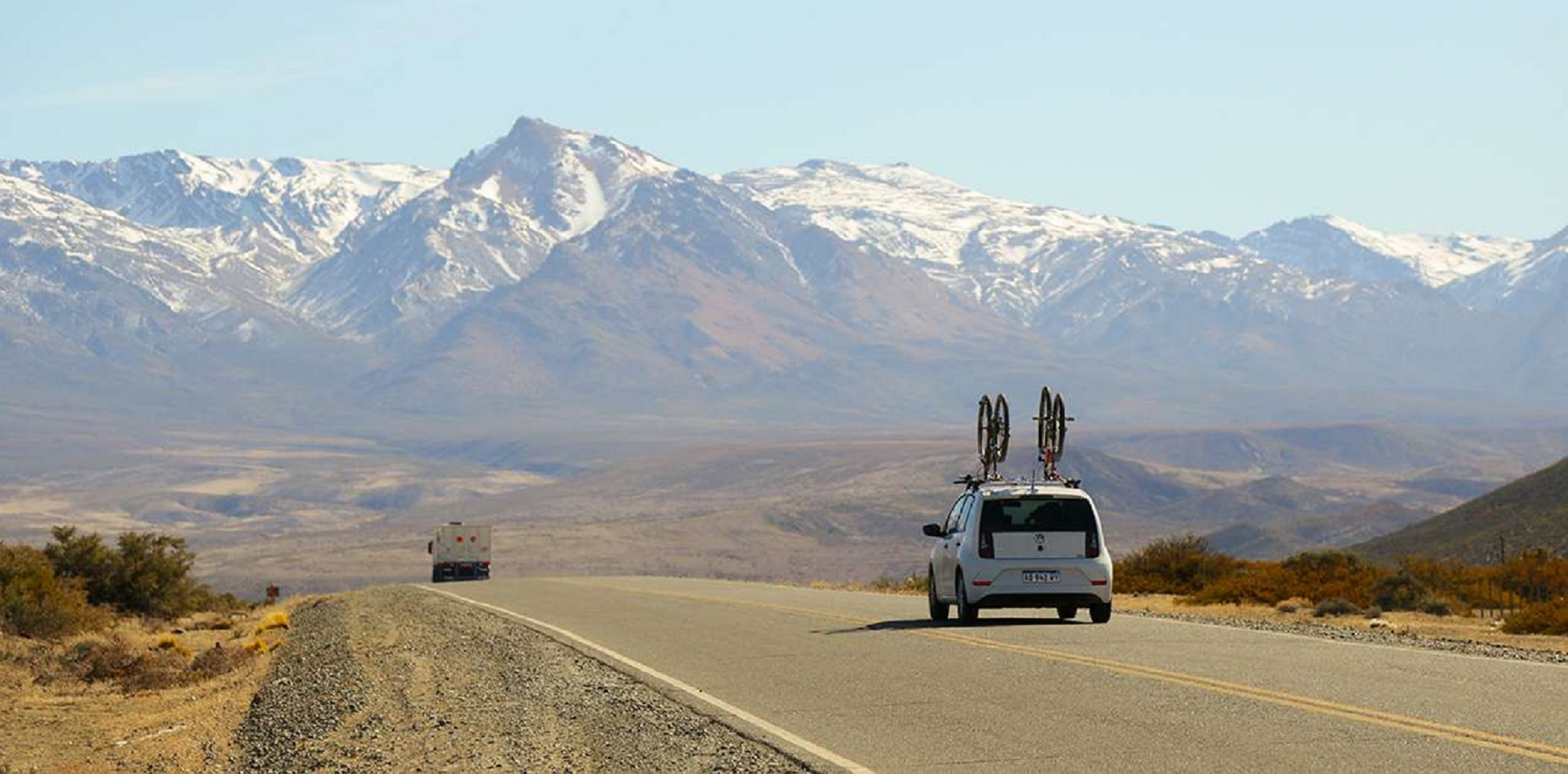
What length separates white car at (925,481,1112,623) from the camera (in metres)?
26.1

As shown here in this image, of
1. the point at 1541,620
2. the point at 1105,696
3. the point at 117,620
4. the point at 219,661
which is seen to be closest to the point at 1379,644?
the point at 1541,620

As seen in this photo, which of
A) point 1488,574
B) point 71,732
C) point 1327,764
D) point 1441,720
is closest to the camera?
point 1327,764

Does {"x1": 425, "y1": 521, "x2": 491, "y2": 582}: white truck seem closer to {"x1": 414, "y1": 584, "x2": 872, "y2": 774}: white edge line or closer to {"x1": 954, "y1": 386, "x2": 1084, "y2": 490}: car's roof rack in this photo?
{"x1": 954, "y1": 386, "x2": 1084, "y2": 490}: car's roof rack

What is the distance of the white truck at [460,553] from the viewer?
78875 millimetres

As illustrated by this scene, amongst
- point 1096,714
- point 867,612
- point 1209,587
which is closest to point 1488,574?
point 1209,587

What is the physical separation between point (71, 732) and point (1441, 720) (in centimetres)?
1404

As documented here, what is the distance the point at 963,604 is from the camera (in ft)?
87.4

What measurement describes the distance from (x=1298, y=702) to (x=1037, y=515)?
32.4 ft

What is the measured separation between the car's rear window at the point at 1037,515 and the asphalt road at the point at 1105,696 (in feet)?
4.06

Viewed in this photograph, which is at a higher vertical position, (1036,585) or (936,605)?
(1036,585)

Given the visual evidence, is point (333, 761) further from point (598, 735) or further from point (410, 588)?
point (410, 588)

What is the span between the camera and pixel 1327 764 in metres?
13.3

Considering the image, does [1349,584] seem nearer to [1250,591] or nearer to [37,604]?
[1250,591]

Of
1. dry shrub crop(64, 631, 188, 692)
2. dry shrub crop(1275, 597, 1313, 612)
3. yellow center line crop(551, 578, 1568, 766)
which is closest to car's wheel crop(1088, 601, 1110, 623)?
yellow center line crop(551, 578, 1568, 766)
